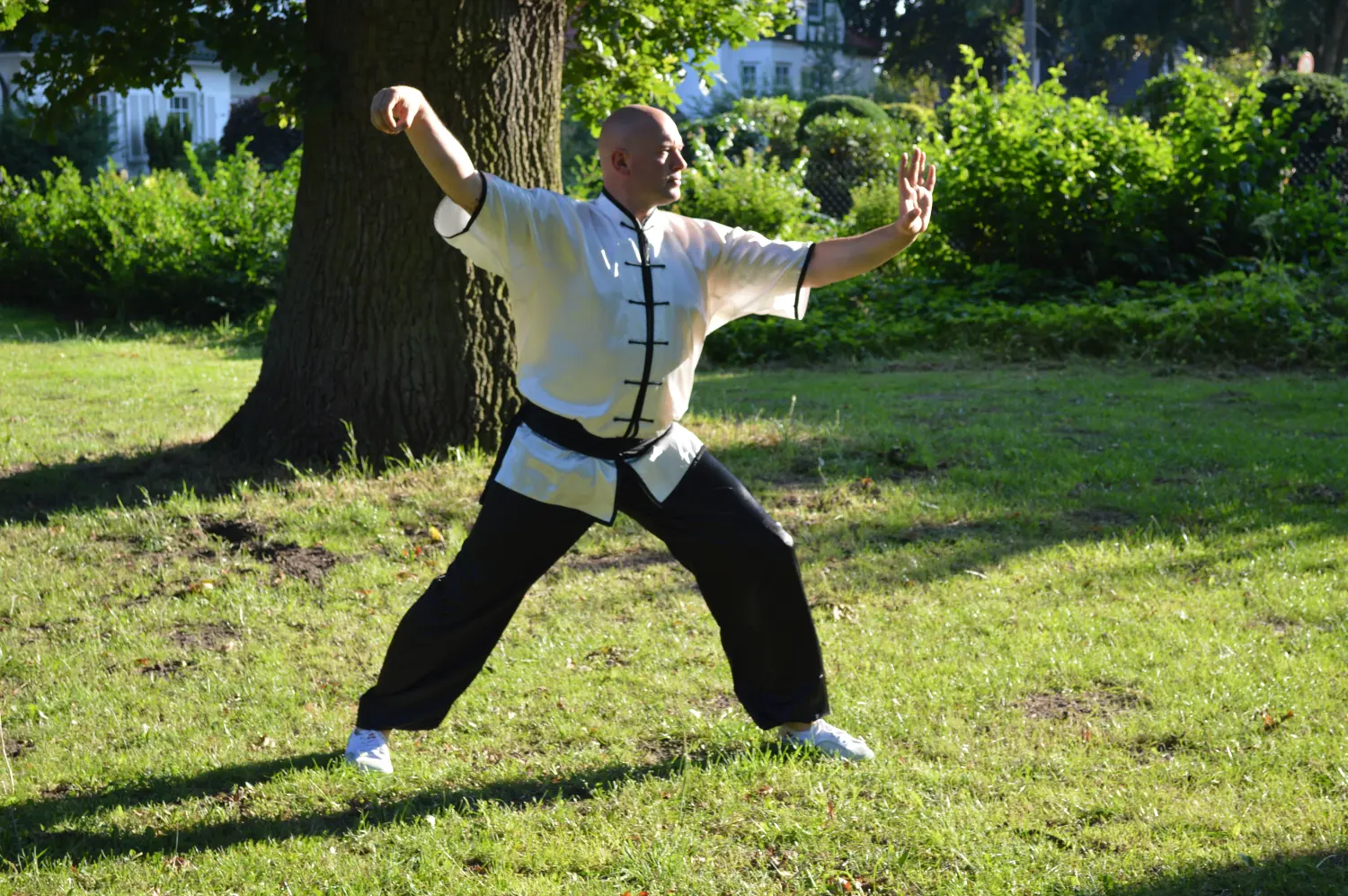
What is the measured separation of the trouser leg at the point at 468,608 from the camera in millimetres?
3863

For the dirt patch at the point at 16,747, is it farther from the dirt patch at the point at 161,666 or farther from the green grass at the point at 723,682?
the dirt patch at the point at 161,666

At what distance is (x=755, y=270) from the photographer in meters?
4.03

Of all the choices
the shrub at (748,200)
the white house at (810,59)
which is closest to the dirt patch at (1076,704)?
the shrub at (748,200)

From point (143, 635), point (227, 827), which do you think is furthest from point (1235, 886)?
point (143, 635)

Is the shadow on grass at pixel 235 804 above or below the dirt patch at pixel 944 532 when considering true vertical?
below

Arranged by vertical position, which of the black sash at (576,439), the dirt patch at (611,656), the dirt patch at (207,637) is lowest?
the dirt patch at (207,637)

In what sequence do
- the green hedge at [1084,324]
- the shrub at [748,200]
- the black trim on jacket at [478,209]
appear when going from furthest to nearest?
the shrub at [748,200]
the green hedge at [1084,324]
the black trim on jacket at [478,209]

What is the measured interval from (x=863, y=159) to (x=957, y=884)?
61.5 ft

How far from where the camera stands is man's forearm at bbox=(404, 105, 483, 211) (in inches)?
136

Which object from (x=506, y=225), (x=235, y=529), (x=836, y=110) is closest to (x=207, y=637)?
(x=235, y=529)

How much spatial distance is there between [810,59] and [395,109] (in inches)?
Result: 2275

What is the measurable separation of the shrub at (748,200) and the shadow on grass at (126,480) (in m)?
7.47

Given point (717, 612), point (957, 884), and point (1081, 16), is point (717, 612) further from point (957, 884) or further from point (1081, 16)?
point (1081, 16)

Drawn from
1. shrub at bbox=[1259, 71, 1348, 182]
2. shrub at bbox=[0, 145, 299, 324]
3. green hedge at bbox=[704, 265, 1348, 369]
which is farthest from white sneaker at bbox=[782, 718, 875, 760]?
shrub at bbox=[1259, 71, 1348, 182]
